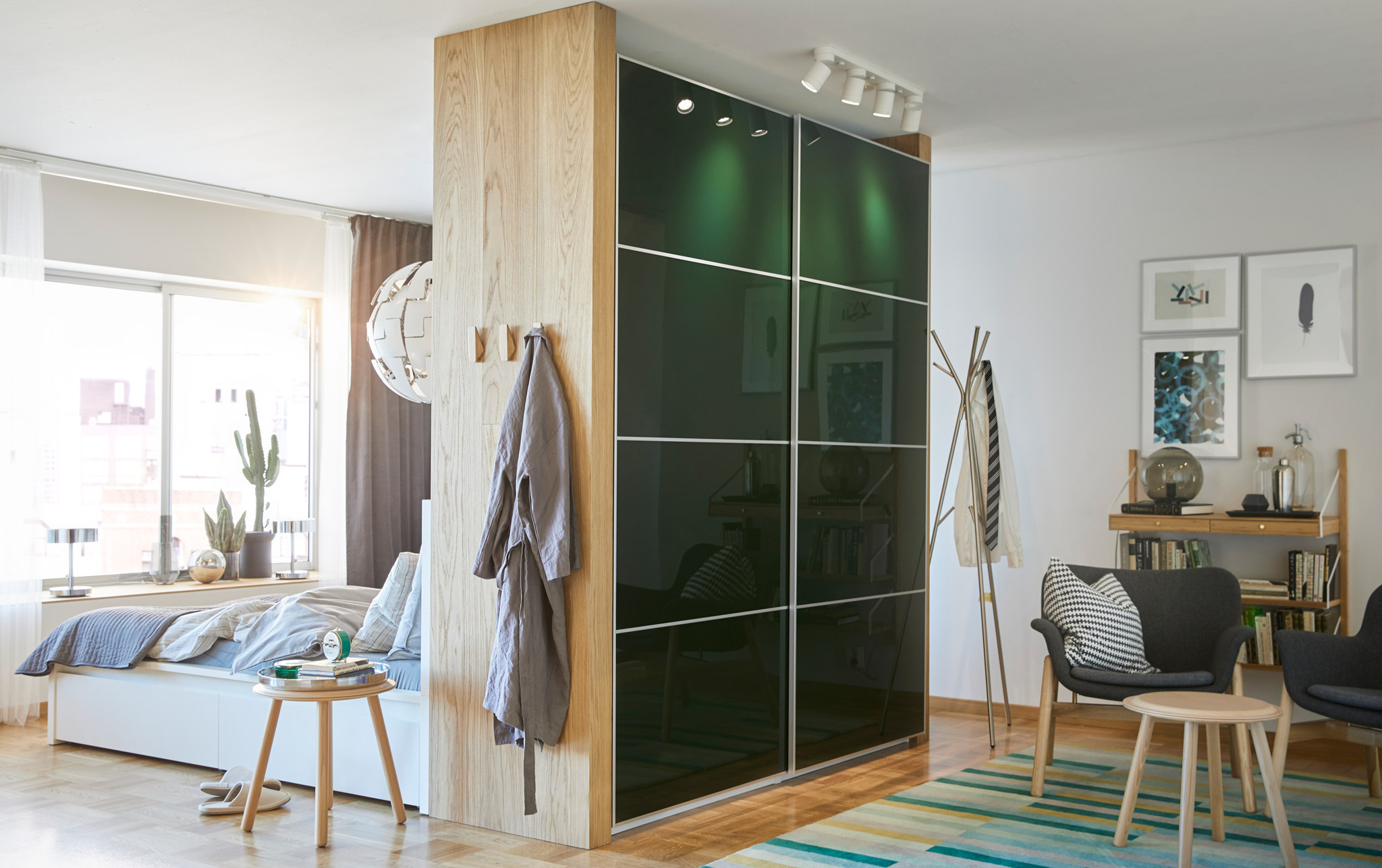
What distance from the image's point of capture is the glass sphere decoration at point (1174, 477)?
5.16m

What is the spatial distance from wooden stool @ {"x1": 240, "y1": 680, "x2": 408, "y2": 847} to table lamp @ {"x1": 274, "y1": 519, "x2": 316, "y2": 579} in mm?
3102

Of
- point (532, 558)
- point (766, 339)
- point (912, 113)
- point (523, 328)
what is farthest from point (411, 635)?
point (912, 113)

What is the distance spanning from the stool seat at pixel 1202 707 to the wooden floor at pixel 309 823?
3.59 feet

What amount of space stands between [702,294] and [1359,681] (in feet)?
8.66

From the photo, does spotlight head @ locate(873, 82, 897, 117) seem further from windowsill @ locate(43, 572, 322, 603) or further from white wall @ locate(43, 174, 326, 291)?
windowsill @ locate(43, 572, 322, 603)

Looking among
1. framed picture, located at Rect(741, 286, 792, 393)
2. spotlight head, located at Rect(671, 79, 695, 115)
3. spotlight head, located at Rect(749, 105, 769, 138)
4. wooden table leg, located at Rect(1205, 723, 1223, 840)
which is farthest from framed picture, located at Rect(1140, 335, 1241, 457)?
spotlight head, located at Rect(671, 79, 695, 115)

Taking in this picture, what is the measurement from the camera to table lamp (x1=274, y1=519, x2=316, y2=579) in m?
6.99

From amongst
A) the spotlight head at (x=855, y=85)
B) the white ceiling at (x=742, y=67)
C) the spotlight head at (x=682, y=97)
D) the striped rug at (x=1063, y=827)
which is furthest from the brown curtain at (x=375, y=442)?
the striped rug at (x=1063, y=827)

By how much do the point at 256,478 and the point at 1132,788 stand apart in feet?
17.2

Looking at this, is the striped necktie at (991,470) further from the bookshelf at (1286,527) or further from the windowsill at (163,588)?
the windowsill at (163,588)

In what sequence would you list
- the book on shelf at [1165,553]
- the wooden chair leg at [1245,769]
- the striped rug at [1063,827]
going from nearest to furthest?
the striped rug at [1063,827] < the wooden chair leg at [1245,769] < the book on shelf at [1165,553]

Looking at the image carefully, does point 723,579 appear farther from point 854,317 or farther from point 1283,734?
point 1283,734

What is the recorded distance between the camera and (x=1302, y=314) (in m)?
5.21

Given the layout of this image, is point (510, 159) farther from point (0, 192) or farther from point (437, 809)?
point (0, 192)
